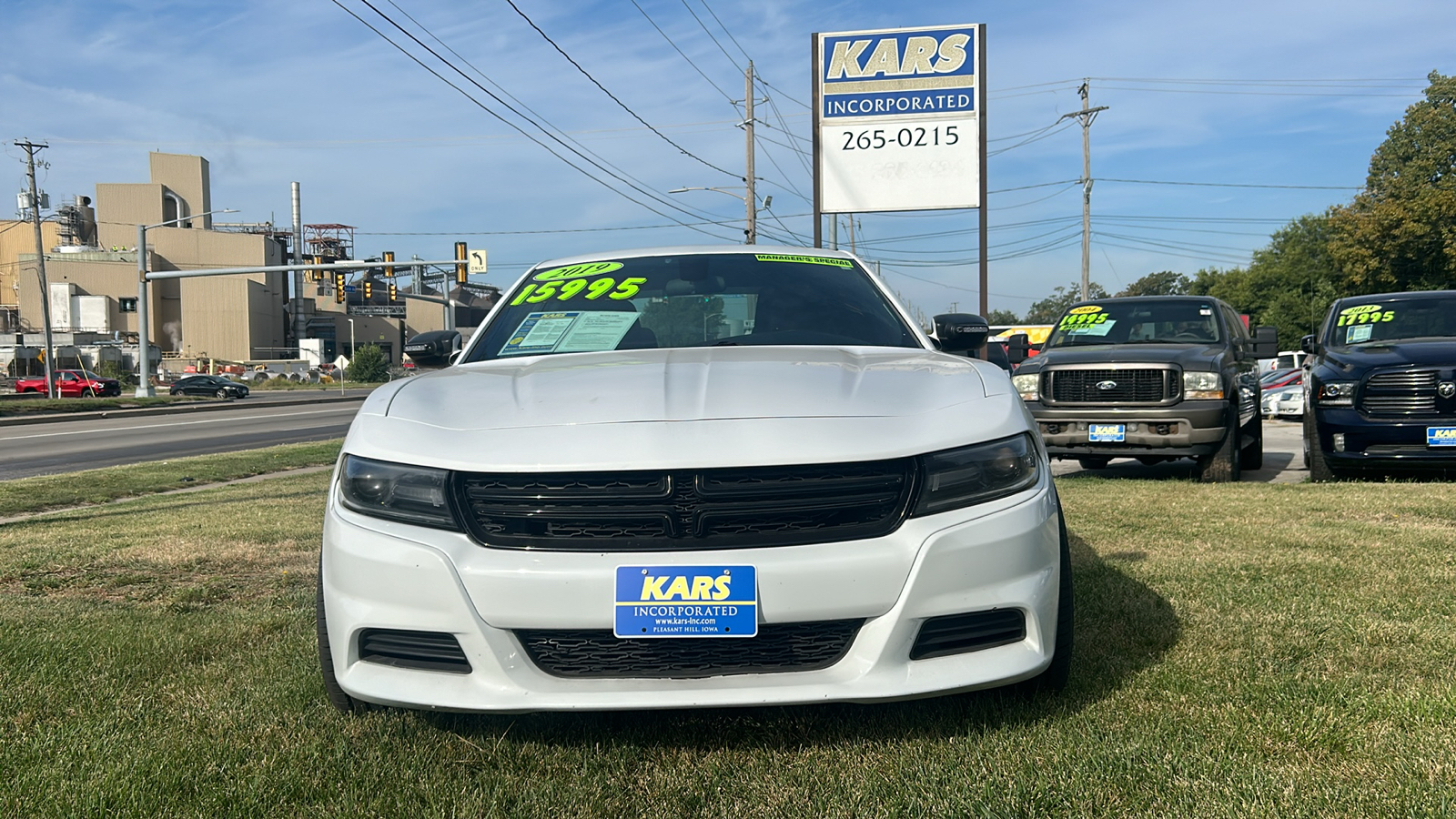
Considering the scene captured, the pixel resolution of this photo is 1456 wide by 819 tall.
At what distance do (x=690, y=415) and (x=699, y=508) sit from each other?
261 mm

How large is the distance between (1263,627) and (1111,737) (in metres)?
1.30

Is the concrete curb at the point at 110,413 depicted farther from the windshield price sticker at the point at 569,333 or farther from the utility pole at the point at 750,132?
the windshield price sticker at the point at 569,333

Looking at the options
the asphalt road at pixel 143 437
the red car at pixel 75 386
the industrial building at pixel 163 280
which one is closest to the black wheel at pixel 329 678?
the asphalt road at pixel 143 437

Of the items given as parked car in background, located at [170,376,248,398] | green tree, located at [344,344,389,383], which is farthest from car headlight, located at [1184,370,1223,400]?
green tree, located at [344,344,389,383]

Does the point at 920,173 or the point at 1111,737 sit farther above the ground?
the point at 920,173

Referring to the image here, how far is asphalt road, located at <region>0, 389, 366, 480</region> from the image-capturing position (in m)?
16.6

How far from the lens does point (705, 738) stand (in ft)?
9.14

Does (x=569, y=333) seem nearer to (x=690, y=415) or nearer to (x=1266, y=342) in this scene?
(x=690, y=415)

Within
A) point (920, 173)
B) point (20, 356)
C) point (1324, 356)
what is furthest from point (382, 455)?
point (20, 356)

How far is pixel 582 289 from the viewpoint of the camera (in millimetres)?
4355

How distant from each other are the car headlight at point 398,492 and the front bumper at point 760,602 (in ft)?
0.12

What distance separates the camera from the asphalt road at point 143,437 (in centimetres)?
1662

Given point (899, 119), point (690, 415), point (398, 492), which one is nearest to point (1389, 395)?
point (690, 415)

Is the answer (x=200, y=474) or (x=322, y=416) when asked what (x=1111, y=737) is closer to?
(x=200, y=474)
